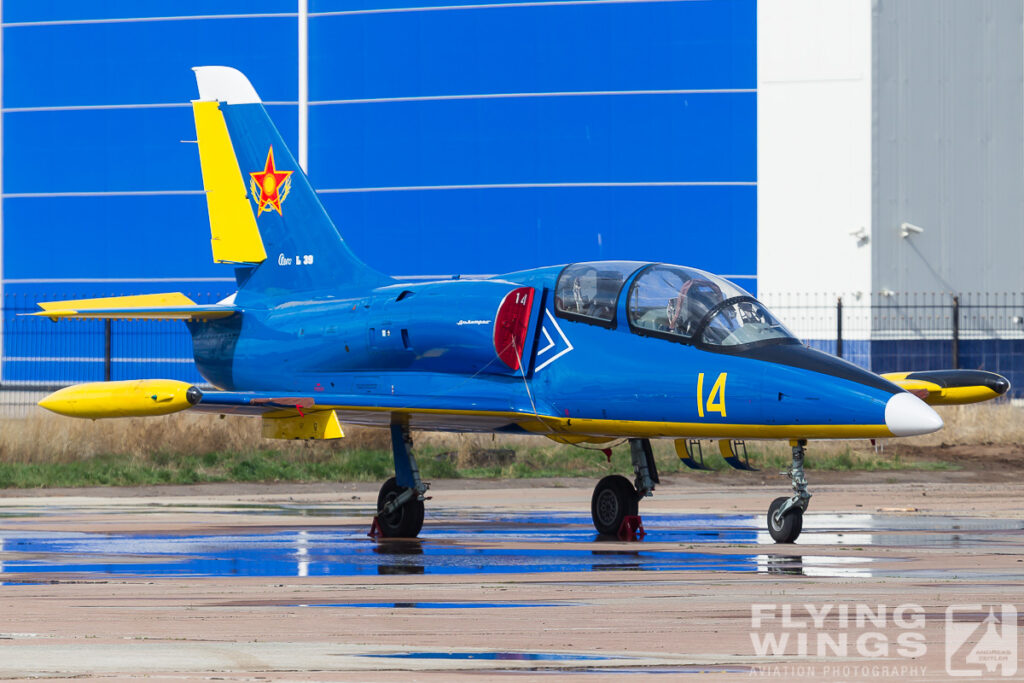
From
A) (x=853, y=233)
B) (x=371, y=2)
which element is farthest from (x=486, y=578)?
(x=371, y=2)

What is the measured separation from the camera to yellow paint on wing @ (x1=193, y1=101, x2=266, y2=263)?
19109 mm

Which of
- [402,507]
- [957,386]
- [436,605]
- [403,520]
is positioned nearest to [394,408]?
[402,507]

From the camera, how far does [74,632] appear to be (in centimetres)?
856

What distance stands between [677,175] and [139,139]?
14264 millimetres

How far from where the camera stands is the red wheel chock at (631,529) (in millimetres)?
14998

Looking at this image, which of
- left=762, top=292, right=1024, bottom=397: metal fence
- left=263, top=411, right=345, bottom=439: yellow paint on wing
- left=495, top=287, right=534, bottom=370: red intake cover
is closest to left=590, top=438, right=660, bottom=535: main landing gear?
left=495, top=287, right=534, bottom=370: red intake cover

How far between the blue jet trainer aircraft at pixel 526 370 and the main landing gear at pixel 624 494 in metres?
0.02

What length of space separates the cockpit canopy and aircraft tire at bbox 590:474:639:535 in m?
1.85

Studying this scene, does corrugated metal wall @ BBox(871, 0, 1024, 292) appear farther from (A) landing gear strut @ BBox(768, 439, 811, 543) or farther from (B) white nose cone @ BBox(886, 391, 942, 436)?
(B) white nose cone @ BBox(886, 391, 942, 436)

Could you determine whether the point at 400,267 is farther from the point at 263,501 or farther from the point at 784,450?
the point at 263,501

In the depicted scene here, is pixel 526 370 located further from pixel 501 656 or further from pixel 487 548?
pixel 501 656

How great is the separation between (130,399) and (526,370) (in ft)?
11.8

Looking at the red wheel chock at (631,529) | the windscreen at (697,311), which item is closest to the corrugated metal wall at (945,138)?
the red wheel chock at (631,529)

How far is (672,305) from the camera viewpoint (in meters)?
14.1
